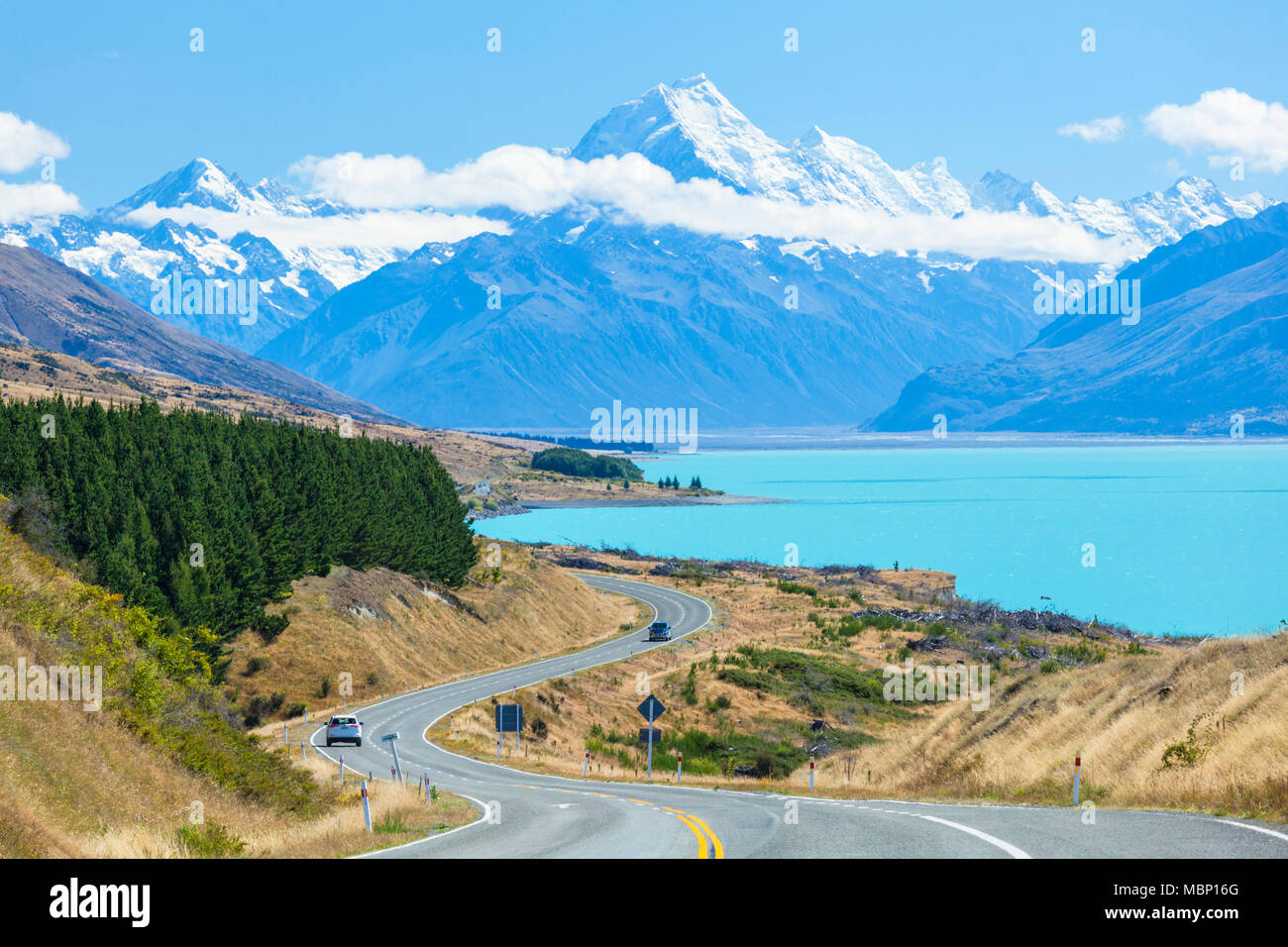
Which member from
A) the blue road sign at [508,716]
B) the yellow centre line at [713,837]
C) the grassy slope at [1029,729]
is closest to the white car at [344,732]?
the grassy slope at [1029,729]

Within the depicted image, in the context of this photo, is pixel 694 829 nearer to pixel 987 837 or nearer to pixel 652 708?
pixel 987 837

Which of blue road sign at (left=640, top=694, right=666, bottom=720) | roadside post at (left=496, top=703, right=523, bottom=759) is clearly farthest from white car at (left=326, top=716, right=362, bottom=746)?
blue road sign at (left=640, top=694, right=666, bottom=720)

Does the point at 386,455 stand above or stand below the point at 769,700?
above
